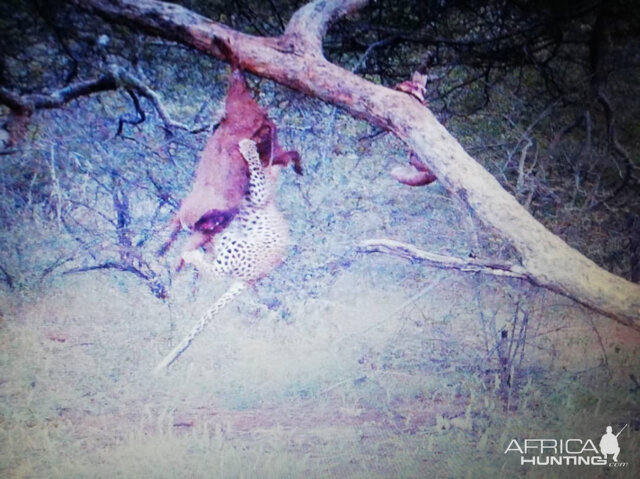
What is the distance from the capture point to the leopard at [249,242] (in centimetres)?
196

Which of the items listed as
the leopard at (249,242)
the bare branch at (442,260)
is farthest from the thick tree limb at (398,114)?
the leopard at (249,242)

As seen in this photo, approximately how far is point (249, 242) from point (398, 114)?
1.98 ft

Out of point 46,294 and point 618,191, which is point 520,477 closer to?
point 618,191

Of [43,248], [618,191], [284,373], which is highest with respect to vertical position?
[618,191]

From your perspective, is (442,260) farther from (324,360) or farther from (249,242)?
(249,242)

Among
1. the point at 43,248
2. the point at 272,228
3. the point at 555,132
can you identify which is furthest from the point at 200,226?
the point at 555,132

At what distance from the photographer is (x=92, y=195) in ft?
6.27

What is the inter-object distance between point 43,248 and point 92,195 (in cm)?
21

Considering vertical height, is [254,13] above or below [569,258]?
above

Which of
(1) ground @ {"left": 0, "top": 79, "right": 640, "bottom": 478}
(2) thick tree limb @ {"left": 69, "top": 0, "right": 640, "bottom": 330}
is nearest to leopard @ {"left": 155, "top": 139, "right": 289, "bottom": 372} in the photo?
(1) ground @ {"left": 0, "top": 79, "right": 640, "bottom": 478}

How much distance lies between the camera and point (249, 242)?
6.50 feet

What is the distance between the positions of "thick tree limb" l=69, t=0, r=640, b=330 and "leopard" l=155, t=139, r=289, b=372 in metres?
0.28

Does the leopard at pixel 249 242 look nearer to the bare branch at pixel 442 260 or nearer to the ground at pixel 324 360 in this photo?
the ground at pixel 324 360

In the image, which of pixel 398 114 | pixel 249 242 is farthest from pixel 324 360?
pixel 398 114
